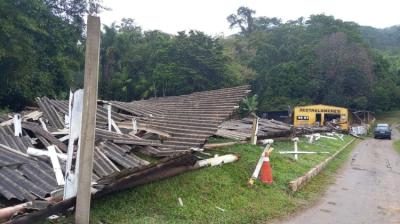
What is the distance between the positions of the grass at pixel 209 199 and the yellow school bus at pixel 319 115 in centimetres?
2701

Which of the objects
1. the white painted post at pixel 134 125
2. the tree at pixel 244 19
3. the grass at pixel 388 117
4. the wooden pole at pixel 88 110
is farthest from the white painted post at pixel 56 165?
the tree at pixel 244 19

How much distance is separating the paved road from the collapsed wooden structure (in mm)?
2675

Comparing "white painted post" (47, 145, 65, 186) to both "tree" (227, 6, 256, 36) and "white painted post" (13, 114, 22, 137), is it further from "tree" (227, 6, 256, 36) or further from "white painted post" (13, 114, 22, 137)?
"tree" (227, 6, 256, 36)

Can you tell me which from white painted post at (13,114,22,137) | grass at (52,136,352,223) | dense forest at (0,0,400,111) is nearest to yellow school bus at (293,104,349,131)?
dense forest at (0,0,400,111)

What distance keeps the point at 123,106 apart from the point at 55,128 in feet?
9.94

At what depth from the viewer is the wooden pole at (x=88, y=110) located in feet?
15.8

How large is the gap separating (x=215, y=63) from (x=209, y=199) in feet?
106

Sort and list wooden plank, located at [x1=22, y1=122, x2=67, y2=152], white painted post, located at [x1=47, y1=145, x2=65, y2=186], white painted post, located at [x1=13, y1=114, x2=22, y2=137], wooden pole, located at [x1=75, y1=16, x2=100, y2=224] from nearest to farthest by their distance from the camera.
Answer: wooden pole, located at [x1=75, y1=16, x2=100, y2=224]
white painted post, located at [x1=47, y1=145, x2=65, y2=186]
wooden plank, located at [x1=22, y1=122, x2=67, y2=152]
white painted post, located at [x1=13, y1=114, x2=22, y2=137]

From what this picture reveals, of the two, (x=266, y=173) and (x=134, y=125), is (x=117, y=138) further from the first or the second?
(x=266, y=173)

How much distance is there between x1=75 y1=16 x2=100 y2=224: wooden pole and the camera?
15.8 feet

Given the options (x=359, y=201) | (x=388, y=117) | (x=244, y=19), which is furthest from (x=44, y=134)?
(x=244, y=19)

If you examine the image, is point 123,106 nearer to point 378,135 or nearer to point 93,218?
point 93,218

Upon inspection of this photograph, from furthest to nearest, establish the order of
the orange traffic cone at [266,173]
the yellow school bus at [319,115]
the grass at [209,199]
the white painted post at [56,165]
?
the yellow school bus at [319,115], the orange traffic cone at [266,173], the grass at [209,199], the white painted post at [56,165]

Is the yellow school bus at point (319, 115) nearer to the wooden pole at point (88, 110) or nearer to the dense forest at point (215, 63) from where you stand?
the dense forest at point (215, 63)
